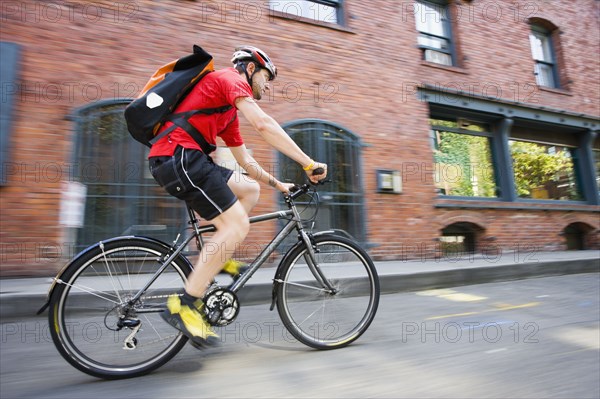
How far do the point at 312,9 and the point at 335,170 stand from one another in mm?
3535

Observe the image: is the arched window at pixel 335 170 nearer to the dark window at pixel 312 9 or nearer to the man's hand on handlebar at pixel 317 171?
the dark window at pixel 312 9

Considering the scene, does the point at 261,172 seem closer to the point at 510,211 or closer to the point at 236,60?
the point at 236,60

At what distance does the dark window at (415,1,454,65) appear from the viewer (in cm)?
834

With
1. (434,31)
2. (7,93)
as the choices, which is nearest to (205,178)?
(7,93)

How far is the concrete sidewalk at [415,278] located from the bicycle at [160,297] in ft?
1.34

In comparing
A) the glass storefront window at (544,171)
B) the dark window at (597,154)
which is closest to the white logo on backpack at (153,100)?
the glass storefront window at (544,171)

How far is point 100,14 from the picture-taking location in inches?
214

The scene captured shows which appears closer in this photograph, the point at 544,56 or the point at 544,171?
the point at 544,171

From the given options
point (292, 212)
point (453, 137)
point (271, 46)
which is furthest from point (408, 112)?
point (292, 212)

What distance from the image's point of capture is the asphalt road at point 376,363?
1.84m

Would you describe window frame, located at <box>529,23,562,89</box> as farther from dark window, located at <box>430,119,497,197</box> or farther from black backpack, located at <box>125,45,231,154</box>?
black backpack, located at <box>125,45,231,154</box>

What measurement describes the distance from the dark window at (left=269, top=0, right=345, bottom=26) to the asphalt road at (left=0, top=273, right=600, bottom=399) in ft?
19.8

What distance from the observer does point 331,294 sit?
8.61ft

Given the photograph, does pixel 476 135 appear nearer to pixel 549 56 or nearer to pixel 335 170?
pixel 549 56
